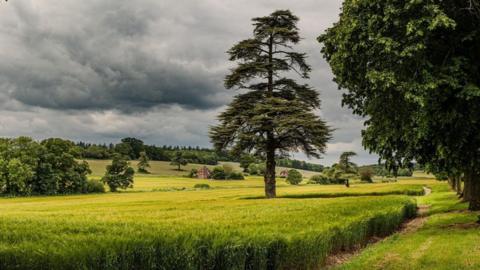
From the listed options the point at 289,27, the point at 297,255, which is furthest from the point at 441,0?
the point at 289,27

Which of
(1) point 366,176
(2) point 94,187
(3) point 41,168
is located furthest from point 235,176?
(3) point 41,168

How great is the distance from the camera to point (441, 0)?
19.0 m

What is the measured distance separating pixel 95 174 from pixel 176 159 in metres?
36.2

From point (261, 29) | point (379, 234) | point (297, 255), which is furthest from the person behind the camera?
point (261, 29)

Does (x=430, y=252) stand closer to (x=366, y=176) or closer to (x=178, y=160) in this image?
(x=366, y=176)

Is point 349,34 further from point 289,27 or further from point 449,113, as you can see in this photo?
point 289,27

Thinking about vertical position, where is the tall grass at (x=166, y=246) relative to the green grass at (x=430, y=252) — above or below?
above

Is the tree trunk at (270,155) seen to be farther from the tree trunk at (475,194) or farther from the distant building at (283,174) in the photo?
the distant building at (283,174)

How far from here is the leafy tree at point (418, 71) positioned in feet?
57.1

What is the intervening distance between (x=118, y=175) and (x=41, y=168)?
1907 centimetres

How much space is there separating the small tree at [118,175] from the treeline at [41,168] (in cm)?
531

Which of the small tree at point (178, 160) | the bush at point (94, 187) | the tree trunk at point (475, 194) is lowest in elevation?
the bush at point (94, 187)

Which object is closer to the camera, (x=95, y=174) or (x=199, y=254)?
(x=199, y=254)

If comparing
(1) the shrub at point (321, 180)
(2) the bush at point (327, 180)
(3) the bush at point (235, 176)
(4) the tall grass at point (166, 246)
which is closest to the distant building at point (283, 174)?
(1) the shrub at point (321, 180)
